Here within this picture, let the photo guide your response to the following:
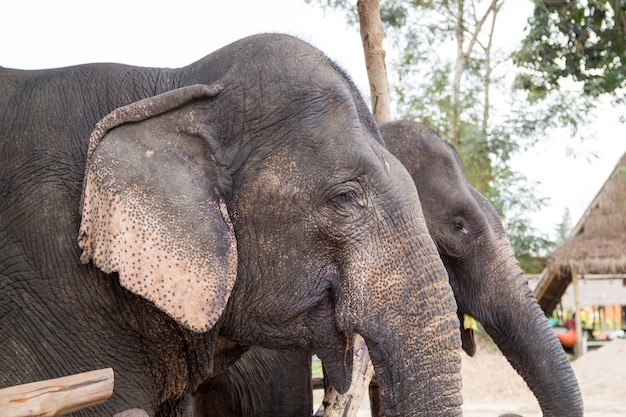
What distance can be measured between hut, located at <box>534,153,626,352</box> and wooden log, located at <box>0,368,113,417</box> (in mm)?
16694

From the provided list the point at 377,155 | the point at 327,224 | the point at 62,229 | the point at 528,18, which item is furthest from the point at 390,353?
the point at 528,18

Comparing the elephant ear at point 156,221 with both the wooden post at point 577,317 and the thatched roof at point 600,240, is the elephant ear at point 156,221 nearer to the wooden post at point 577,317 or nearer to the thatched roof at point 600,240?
the thatched roof at point 600,240

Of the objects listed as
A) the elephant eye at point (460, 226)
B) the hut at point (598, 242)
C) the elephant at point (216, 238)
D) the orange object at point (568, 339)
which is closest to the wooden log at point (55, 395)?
the elephant at point (216, 238)

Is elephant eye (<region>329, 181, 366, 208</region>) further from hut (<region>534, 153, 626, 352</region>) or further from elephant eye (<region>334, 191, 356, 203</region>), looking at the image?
hut (<region>534, 153, 626, 352</region>)

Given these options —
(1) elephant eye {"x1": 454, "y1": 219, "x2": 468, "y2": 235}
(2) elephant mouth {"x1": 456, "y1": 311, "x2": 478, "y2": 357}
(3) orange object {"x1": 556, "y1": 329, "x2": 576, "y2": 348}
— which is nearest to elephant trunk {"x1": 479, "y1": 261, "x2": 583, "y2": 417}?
(2) elephant mouth {"x1": 456, "y1": 311, "x2": 478, "y2": 357}

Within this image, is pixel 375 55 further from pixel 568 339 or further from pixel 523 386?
pixel 568 339

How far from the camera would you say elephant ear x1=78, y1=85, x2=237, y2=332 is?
11.0 ft

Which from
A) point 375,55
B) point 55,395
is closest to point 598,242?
point 375,55

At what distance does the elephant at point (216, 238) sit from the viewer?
341 centimetres

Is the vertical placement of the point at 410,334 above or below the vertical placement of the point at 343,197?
below

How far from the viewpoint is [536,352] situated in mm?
5438

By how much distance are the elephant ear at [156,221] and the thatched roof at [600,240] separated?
15852 millimetres

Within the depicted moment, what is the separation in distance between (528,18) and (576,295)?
5298 millimetres

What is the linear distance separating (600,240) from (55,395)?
17.5 meters
